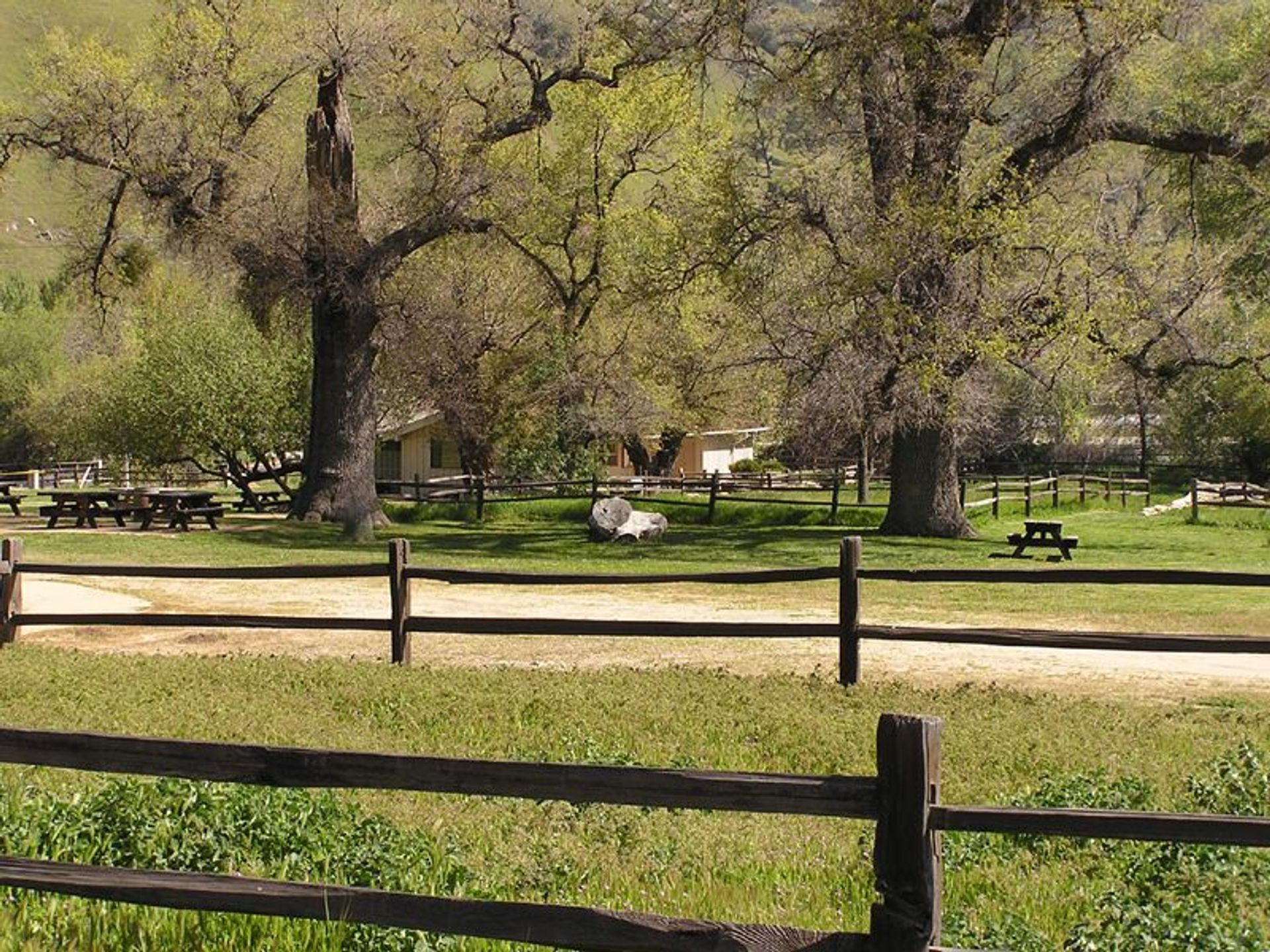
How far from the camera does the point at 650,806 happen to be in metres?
4.76

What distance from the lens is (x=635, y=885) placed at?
6.88m

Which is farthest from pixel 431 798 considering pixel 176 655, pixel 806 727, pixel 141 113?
pixel 141 113

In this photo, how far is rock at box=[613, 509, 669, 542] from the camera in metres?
35.1

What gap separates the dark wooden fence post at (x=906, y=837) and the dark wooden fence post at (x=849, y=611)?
27.5 feet

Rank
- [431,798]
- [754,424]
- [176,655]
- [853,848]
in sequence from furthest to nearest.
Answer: [754,424], [176,655], [431,798], [853,848]

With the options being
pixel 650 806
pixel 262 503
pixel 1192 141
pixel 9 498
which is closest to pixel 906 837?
pixel 650 806

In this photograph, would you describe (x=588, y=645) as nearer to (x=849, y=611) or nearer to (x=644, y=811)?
(x=849, y=611)

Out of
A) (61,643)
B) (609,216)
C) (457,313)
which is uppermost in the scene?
(609,216)

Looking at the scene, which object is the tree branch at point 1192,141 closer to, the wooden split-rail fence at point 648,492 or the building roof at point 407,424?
the wooden split-rail fence at point 648,492

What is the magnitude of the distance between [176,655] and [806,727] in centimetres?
749

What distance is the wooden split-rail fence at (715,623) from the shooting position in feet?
39.1

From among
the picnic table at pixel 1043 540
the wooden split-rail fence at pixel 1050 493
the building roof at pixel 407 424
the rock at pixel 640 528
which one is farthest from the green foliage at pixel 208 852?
the building roof at pixel 407 424

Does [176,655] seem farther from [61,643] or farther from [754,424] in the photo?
[754,424]

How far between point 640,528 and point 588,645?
17.3 meters
